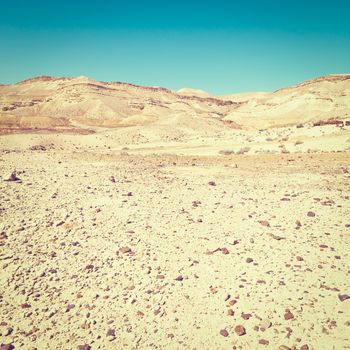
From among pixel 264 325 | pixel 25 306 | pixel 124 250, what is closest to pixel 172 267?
pixel 124 250

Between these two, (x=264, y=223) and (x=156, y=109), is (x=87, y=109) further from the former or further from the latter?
(x=264, y=223)

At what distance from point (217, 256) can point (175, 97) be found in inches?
3555

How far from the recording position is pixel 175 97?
92.8 m

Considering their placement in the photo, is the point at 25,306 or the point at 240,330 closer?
the point at 240,330

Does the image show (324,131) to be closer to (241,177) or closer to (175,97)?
(241,177)

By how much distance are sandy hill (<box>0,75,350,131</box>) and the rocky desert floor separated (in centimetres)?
2922

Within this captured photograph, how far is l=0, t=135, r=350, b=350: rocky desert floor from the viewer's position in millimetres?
4270

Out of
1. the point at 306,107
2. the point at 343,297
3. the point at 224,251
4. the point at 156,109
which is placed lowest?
the point at 343,297

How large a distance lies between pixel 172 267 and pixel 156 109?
61.6m

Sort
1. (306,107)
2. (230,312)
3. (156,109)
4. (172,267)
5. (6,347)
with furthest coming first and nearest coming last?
(156,109), (306,107), (172,267), (230,312), (6,347)

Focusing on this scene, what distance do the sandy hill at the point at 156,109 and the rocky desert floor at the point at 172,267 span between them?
29218 mm

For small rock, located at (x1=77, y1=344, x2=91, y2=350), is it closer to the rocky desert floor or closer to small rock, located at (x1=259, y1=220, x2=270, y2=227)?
the rocky desert floor

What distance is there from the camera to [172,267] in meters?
5.63

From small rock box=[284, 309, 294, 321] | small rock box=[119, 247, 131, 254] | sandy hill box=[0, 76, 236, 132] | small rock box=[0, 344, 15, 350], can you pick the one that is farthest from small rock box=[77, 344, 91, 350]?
sandy hill box=[0, 76, 236, 132]
